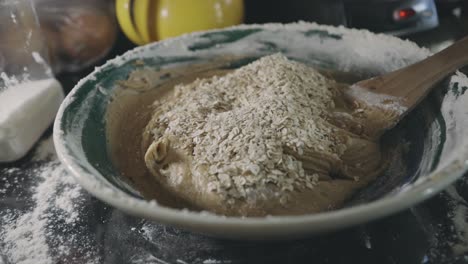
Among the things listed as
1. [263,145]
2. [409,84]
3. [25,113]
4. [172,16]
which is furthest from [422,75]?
[25,113]

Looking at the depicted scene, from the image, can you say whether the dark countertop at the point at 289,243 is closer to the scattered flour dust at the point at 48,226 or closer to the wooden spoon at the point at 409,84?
the scattered flour dust at the point at 48,226

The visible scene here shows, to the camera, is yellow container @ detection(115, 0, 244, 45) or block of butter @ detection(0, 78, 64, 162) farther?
yellow container @ detection(115, 0, 244, 45)

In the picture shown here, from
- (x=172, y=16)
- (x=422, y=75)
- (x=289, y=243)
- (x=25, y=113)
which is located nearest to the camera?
(x=289, y=243)

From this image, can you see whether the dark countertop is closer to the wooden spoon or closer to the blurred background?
the wooden spoon

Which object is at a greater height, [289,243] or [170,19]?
[170,19]

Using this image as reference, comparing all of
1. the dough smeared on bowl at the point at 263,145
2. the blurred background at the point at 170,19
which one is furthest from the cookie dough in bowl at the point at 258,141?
the blurred background at the point at 170,19

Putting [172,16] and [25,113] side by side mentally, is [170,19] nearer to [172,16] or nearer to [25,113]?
[172,16]

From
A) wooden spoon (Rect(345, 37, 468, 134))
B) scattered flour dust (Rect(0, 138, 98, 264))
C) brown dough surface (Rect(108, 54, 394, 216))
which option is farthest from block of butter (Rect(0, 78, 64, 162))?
wooden spoon (Rect(345, 37, 468, 134))
